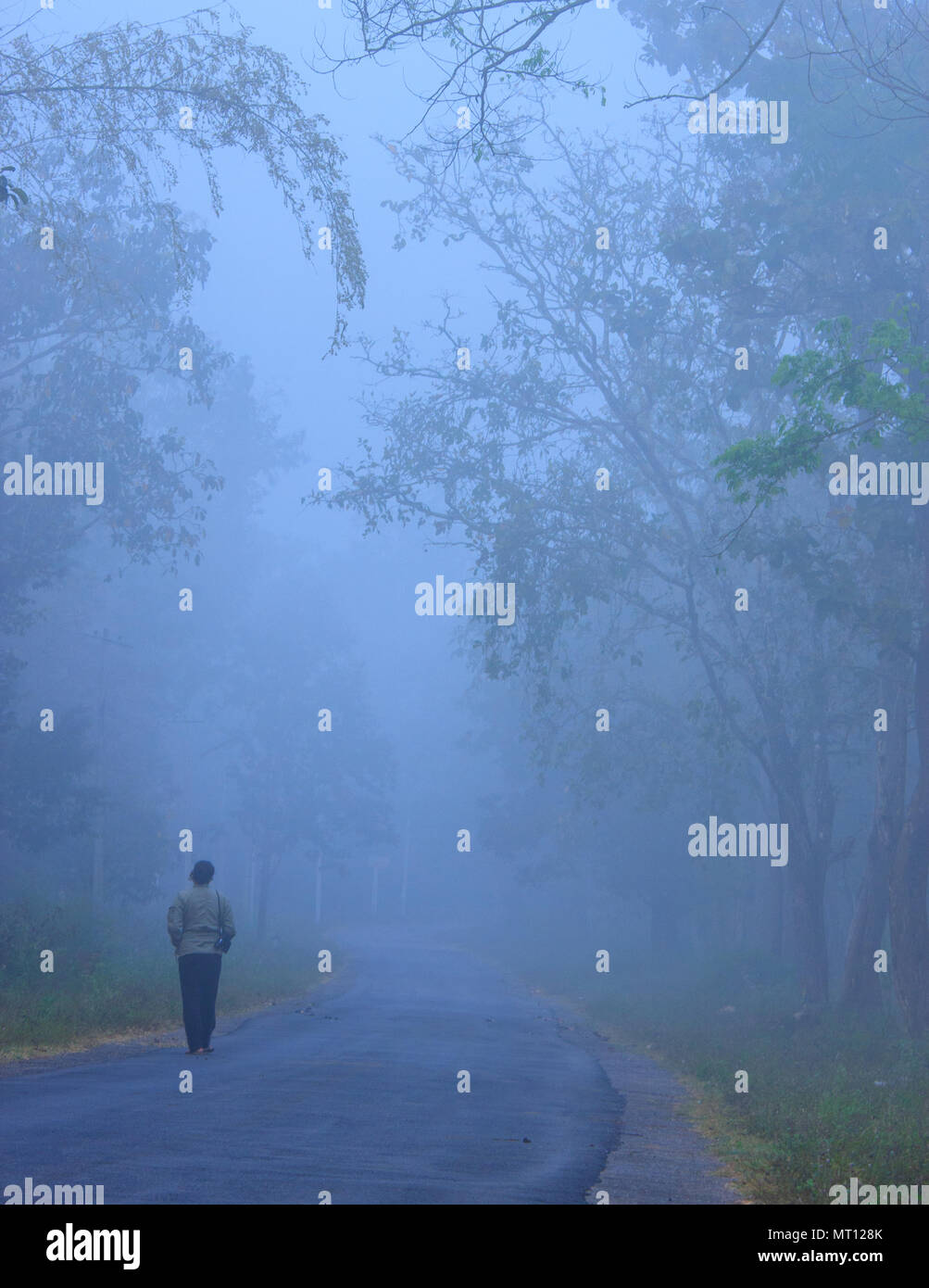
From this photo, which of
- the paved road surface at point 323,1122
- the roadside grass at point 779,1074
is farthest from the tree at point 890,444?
the paved road surface at point 323,1122

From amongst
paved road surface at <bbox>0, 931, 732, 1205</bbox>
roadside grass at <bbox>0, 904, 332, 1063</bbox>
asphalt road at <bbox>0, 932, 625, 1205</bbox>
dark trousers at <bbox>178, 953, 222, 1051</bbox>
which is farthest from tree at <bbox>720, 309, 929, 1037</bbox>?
roadside grass at <bbox>0, 904, 332, 1063</bbox>

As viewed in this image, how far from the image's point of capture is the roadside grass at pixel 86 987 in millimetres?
15430

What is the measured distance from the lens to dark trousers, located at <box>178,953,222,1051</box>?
47.2 feet

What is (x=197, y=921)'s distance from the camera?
14.7 meters

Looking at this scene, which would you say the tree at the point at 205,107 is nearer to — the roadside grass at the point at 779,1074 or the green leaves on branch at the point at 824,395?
the green leaves on branch at the point at 824,395

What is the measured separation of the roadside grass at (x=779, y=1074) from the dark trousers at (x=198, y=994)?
5.10 m

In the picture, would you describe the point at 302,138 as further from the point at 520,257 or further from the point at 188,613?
the point at 188,613

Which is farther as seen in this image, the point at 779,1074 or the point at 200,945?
the point at 779,1074

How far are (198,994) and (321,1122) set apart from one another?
15.3ft

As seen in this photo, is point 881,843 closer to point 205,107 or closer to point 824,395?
point 824,395

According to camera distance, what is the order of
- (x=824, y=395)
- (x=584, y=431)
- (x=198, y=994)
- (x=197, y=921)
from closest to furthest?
1. (x=198, y=994)
2. (x=824, y=395)
3. (x=197, y=921)
4. (x=584, y=431)

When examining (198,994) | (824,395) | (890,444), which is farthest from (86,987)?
(890,444)

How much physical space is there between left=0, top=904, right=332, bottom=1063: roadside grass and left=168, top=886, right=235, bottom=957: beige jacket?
1661mm
